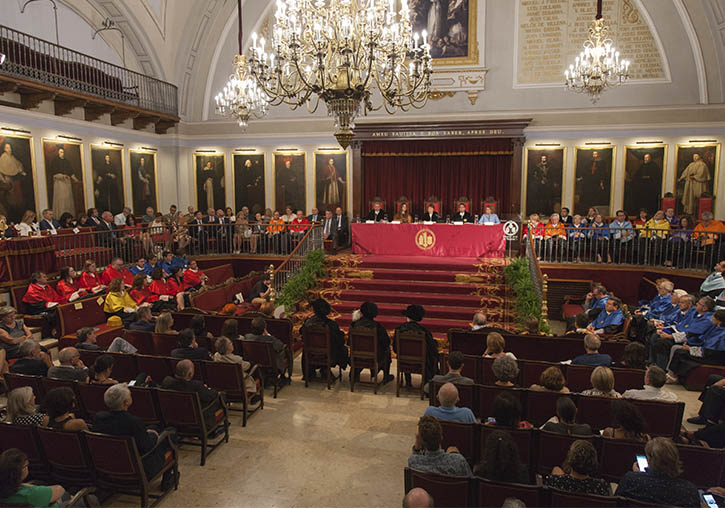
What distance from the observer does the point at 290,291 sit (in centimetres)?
975

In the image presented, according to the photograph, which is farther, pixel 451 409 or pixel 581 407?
pixel 581 407

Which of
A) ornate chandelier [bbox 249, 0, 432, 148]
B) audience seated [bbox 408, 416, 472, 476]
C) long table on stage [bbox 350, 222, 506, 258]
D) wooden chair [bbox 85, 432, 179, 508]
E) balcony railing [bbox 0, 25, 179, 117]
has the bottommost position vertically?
wooden chair [bbox 85, 432, 179, 508]

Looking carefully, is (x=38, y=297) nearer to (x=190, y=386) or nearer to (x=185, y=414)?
(x=190, y=386)

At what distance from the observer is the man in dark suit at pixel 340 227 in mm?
14109

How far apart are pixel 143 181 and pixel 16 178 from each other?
4.20 metres

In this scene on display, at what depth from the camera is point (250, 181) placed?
16.3m

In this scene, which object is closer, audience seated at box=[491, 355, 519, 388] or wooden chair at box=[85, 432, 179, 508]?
wooden chair at box=[85, 432, 179, 508]

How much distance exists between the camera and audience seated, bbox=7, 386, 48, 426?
4008mm

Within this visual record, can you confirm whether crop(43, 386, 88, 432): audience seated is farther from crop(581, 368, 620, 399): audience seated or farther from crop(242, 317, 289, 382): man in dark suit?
crop(581, 368, 620, 399): audience seated

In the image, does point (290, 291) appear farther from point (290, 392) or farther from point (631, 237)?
point (631, 237)

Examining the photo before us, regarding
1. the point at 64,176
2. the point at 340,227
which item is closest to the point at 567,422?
the point at 340,227

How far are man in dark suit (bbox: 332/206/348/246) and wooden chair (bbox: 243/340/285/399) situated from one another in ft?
25.2

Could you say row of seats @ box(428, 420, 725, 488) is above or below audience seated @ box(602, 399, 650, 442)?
below

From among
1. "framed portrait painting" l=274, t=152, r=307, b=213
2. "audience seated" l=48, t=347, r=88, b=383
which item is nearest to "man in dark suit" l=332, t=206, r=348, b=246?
"framed portrait painting" l=274, t=152, r=307, b=213
